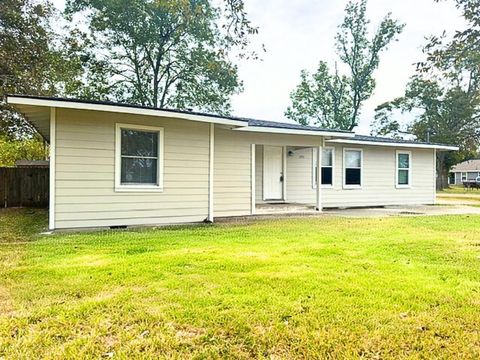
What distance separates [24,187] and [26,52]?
470 cm

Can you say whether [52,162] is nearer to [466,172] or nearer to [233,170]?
[233,170]

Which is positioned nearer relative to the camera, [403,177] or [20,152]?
[403,177]

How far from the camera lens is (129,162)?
8102mm

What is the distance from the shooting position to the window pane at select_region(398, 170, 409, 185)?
15.0 metres

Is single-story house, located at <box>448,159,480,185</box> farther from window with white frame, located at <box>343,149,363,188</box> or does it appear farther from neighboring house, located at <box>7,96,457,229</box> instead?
neighboring house, located at <box>7,96,457,229</box>

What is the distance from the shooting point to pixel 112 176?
7.83 m

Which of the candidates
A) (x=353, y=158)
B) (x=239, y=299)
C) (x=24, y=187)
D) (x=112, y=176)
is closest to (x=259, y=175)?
(x=353, y=158)

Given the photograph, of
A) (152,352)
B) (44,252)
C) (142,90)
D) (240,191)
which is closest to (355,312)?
(152,352)

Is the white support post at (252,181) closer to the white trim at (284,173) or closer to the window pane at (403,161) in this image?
the white trim at (284,173)

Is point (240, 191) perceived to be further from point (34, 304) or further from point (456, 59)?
point (34, 304)

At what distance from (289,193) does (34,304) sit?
1082 cm

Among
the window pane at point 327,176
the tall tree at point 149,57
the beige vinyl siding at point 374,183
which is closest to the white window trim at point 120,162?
the beige vinyl siding at point 374,183

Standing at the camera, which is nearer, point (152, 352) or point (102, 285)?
point (152, 352)

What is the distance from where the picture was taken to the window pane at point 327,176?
13.3m
